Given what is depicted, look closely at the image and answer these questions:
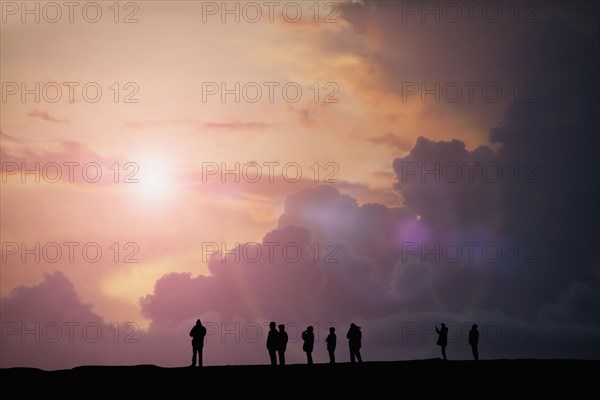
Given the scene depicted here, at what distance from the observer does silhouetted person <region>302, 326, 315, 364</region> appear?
51781 millimetres

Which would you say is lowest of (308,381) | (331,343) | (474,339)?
(308,381)

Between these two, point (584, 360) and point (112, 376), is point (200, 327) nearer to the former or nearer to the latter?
point (112, 376)

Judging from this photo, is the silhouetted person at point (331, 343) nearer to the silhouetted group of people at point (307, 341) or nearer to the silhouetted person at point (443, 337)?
the silhouetted group of people at point (307, 341)

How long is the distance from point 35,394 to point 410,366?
58.8ft

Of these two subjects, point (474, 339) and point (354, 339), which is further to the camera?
point (474, 339)

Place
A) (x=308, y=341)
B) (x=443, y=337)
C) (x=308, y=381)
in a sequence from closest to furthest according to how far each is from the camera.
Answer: (x=308, y=381) < (x=308, y=341) < (x=443, y=337)

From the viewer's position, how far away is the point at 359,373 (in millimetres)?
46844

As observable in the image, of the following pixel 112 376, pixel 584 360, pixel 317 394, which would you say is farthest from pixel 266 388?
pixel 584 360

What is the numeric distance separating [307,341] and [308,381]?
7044mm

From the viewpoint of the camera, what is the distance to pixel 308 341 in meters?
52.0

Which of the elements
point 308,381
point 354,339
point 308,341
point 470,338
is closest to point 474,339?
point 470,338

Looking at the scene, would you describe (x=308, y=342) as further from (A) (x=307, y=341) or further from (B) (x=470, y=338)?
(B) (x=470, y=338)

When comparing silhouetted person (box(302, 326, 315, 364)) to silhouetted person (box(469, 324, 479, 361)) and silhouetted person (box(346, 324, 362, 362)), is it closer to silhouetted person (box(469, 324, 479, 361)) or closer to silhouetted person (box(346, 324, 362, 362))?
silhouetted person (box(346, 324, 362, 362))

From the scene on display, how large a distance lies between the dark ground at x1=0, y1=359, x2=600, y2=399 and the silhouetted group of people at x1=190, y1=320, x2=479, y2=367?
3.95 ft
